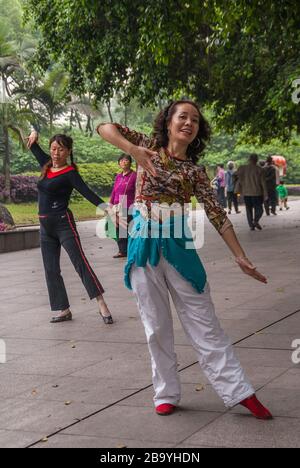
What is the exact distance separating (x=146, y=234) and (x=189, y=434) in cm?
116

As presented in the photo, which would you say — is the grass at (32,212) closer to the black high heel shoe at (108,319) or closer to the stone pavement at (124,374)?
the stone pavement at (124,374)

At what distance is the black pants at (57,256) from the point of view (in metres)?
8.92

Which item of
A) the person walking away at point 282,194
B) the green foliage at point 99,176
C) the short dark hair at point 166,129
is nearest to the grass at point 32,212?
the green foliage at point 99,176

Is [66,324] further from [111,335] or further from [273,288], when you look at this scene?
[273,288]

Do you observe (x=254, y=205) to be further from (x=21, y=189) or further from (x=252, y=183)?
(x=21, y=189)

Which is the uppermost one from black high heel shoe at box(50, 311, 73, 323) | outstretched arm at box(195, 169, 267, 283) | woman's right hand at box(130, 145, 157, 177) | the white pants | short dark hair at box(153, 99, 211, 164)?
short dark hair at box(153, 99, 211, 164)

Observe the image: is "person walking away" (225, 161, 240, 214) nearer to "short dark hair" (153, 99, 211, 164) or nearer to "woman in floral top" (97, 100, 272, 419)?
"short dark hair" (153, 99, 211, 164)

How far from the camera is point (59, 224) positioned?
8953mm

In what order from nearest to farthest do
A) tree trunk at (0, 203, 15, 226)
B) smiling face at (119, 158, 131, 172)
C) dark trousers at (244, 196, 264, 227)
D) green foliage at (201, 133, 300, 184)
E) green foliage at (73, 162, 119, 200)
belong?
smiling face at (119, 158, 131, 172) → tree trunk at (0, 203, 15, 226) → dark trousers at (244, 196, 264, 227) → green foliage at (73, 162, 119, 200) → green foliage at (201, 133, 300, 184)

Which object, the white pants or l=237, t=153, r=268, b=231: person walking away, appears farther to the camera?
l=237, t=153, r=268, b=231: person walking away

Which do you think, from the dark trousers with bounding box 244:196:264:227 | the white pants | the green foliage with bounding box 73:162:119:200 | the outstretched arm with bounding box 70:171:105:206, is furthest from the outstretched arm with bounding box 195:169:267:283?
the green foliage with bounding box 73:162:119:200

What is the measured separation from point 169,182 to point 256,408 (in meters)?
1.35

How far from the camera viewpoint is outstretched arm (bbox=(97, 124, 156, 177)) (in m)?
5.23

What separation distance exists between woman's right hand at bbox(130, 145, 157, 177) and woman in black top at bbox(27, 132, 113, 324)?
11.5ft
